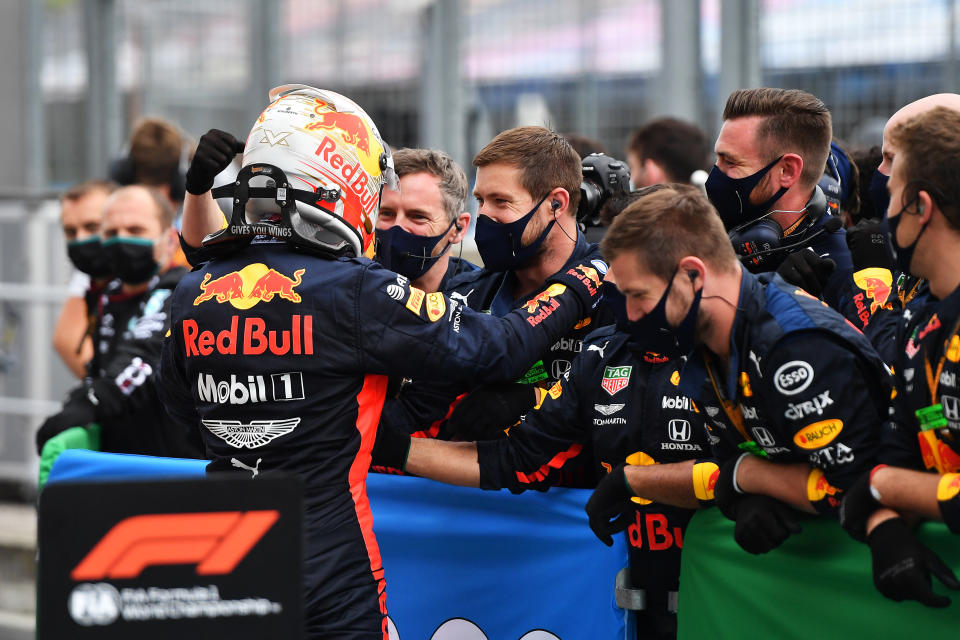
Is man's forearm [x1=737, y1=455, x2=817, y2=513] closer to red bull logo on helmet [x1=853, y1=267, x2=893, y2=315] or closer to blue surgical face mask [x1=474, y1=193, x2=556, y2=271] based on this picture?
red bull logo on helmet [x1=853, y1=267, x2=893, y2=315]

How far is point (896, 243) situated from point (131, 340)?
3395mm

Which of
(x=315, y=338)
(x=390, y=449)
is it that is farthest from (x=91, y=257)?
(x=315, y=338)

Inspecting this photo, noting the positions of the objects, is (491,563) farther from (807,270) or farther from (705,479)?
(807,270)

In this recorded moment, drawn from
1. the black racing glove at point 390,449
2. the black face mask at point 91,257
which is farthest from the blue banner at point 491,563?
the black face mask at point 91,257

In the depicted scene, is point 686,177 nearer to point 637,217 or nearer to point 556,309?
point 556,309

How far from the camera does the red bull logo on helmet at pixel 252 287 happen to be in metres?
2.77

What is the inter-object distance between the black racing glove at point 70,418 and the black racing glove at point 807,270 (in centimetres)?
297

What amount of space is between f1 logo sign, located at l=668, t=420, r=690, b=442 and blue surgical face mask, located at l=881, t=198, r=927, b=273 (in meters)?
0.76

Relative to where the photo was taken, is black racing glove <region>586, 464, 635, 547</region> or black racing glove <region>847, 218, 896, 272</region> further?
black racing glove <region>847, 218, 896, 272</region>

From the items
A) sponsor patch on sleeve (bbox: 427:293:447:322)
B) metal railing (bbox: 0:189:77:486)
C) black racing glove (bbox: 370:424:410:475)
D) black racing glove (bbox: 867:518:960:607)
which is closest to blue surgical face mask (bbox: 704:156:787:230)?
sponsor patch on sleeve (bbox: 427:293:447:322)

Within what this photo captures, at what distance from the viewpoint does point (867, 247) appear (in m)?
3.85

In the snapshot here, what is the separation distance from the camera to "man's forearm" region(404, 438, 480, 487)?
337cm

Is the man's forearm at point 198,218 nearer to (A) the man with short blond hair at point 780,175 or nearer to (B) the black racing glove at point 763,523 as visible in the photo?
(A) the man with short blond hair at point 780,175

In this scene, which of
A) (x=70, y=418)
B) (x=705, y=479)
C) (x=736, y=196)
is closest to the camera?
(x=705, y=479)
